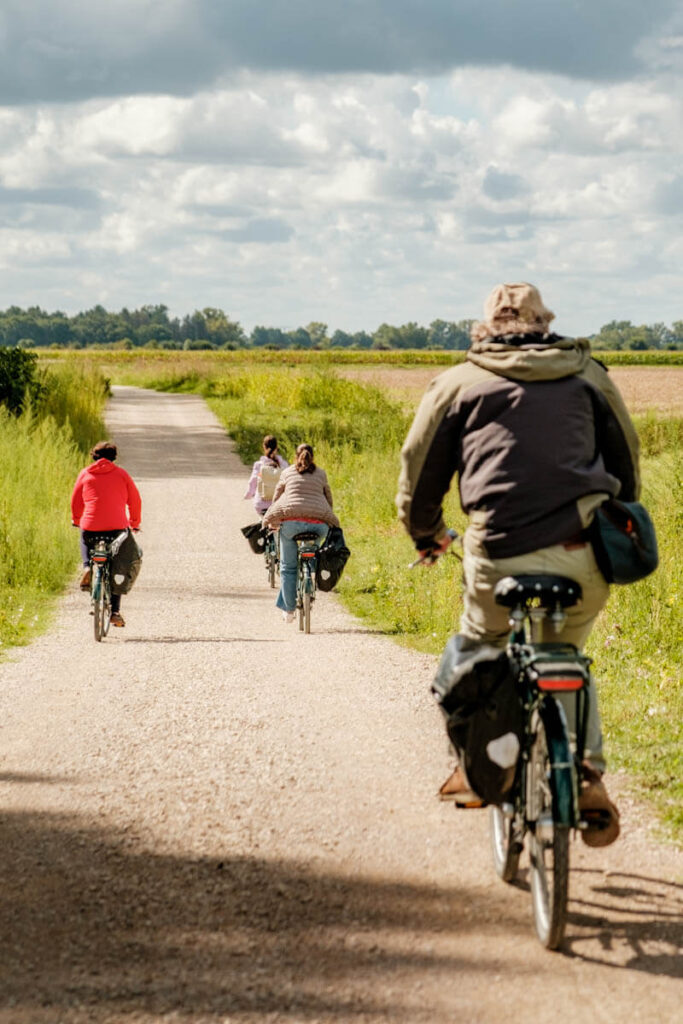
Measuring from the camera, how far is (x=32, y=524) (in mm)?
16531

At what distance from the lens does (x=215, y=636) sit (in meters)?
11.6

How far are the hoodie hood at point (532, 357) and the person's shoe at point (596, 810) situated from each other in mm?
1427

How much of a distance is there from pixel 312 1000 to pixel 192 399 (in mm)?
46622

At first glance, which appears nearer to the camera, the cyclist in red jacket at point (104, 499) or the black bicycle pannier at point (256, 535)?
the cyclist in red jacket at point (104, 499)

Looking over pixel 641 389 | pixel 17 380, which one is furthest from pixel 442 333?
pixel 17 380

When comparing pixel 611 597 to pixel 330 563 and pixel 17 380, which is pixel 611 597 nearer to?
pixel 330 563

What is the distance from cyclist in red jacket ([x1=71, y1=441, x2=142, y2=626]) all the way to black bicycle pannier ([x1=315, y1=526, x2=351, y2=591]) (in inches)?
71.1

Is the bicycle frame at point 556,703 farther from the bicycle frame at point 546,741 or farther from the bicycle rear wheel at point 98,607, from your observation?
the bicycle rear wheel at point 98,607

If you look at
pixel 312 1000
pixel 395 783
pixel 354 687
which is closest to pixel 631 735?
pixel 395 783

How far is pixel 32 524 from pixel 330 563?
19.8 feet

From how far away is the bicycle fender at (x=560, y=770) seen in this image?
13.3 ft

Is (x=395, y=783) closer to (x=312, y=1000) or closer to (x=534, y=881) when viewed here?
(x=534, y=881)

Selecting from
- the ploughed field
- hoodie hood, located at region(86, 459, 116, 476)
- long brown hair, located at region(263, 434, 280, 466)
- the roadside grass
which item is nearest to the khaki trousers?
hoodie hood, located at region(86, 459, 116, 476)

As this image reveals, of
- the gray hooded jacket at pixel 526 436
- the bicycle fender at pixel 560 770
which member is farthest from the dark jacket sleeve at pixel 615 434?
the bicycle fender at pixel 560 770
